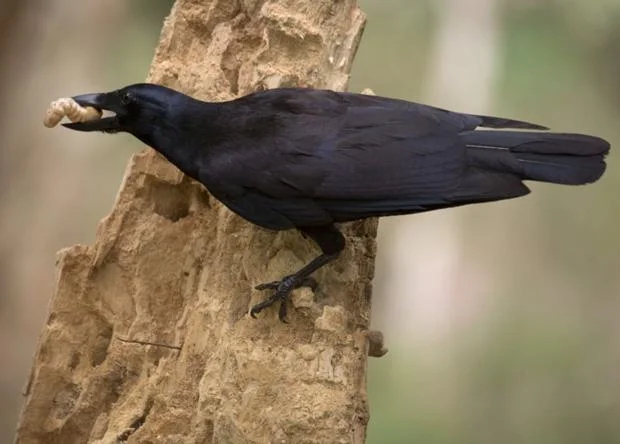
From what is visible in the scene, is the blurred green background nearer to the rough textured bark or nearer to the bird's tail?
the rough textured bark

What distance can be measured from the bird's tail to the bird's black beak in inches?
30.5

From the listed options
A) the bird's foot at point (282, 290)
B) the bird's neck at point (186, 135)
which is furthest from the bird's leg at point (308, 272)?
the bird's neck at point (186, 135)

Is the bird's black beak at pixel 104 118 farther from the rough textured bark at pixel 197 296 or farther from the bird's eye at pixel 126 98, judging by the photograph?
the rough textured bark at pixel 197 296

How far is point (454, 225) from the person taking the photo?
342cm

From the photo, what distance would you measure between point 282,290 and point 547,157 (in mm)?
606

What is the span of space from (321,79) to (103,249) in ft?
2.09

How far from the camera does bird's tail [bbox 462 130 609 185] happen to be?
5.74ft

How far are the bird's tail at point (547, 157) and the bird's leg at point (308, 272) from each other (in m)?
0.32

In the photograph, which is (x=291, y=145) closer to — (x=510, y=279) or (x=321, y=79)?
(x=321, y=79)

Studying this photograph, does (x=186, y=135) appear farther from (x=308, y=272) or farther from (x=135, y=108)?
(x=308, y=272)

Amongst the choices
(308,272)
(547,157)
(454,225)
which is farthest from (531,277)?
(308,272)

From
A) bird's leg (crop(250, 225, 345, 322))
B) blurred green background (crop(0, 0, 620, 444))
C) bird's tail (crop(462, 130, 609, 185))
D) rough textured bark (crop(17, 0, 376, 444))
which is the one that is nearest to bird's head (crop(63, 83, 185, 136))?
rough textured bark (crop(17, 0, 376, 444))

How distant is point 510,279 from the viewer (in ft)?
10.8

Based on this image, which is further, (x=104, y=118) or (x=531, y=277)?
(x=531, y=277)
